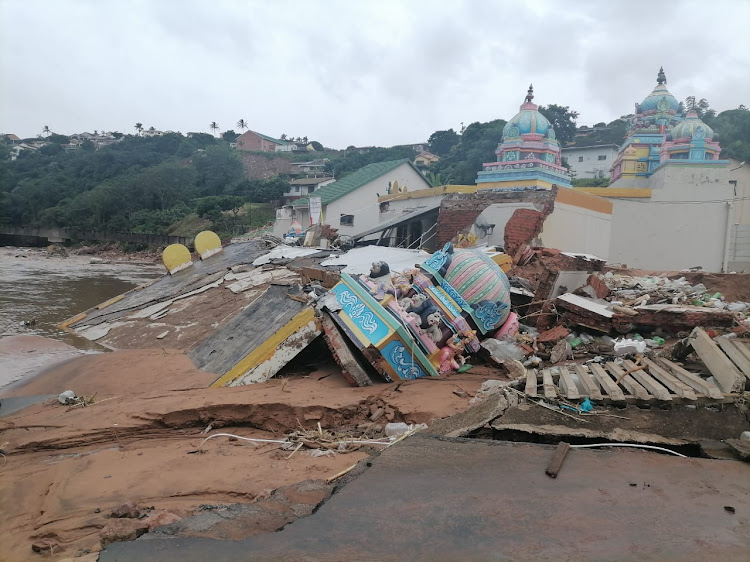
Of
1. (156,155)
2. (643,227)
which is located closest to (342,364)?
(643,227)

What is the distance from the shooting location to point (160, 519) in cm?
281

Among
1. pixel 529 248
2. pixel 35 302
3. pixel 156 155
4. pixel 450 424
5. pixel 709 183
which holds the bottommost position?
pixel 35 302

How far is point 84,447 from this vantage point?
4.89 m

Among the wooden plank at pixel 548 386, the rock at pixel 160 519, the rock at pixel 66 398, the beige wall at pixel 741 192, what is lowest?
the rock at pixel 66 398

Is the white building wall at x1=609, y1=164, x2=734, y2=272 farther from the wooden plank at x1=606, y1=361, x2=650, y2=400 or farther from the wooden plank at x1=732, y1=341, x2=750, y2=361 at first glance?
the wooden plank at x1=606, y1=361, x2=650, y2=400

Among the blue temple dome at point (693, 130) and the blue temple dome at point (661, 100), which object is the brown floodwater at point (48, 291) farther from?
the blue temple dome at point (661, 100)

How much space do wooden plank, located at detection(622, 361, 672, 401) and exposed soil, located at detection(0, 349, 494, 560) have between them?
1.65 meters

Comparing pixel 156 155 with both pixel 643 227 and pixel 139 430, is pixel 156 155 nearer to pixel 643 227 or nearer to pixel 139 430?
pixel 643 227

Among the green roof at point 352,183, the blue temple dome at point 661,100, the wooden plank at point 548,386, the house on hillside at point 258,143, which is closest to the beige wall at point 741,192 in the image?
the blue temple dome at point 661,100

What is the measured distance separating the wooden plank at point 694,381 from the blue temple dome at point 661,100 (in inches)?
960

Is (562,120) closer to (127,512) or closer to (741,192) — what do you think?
(741,192)

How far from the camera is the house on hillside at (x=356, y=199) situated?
24.5 m

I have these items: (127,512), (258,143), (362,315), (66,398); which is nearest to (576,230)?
(362,315)

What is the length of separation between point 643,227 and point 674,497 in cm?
1663
